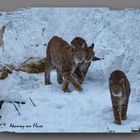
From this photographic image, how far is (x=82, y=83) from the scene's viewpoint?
2773 millimetres

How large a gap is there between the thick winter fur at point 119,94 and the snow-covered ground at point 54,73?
0.04 metres

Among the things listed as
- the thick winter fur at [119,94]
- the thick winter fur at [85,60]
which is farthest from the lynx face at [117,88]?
the thick winter fur at [85,60]

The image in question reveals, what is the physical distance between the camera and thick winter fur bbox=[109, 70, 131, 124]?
266cm

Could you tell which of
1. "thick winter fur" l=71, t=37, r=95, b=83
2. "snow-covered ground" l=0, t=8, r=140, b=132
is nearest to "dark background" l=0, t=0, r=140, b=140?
"snow-covered ground" l=0, t=8, r=140, b=132

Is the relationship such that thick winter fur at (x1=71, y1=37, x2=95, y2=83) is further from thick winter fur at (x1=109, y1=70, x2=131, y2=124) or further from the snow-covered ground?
thick winter fur at (x1=109, y1=70, x2=131, y2=124)

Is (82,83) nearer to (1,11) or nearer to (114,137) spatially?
(114,137)

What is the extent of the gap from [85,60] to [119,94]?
278 millimetres

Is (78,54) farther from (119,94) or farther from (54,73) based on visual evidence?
(119,94)

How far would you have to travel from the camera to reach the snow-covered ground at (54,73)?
2.70m

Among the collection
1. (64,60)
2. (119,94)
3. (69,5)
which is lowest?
(119,94)

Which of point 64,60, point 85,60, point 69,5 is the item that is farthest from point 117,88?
point 69,5

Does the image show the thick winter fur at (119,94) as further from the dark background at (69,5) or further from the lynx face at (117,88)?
the dark background at (69,5)

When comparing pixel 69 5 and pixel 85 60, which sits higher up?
pixel 69 5

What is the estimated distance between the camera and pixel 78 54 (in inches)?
109
